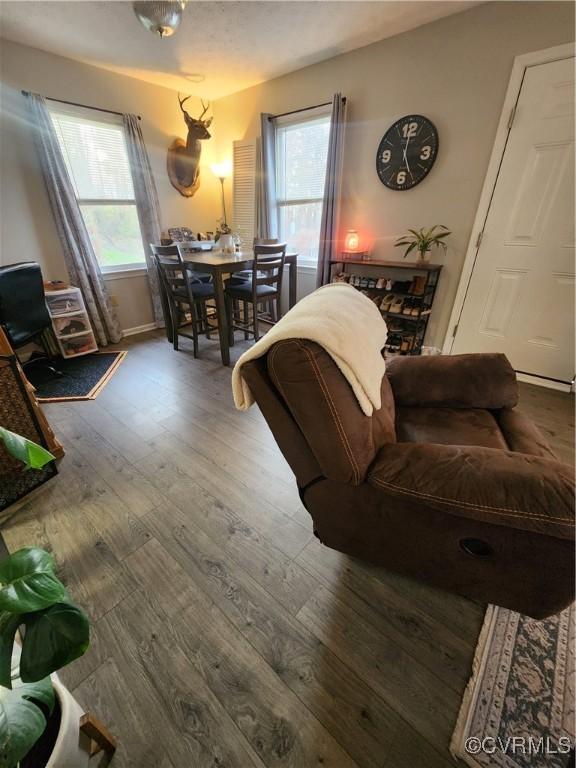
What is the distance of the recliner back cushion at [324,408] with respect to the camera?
783mm

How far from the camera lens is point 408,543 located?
930 mm

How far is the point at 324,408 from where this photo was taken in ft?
2.63

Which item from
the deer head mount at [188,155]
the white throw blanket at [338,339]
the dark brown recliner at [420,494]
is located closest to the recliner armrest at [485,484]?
the dark brown recliner at [420,494]

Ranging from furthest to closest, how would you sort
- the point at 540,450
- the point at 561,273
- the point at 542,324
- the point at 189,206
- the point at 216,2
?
1. the point at 189,206
2. the point at 542,324
3. the point at 561,273
4. the point at 216,2
5. the point at 540,450

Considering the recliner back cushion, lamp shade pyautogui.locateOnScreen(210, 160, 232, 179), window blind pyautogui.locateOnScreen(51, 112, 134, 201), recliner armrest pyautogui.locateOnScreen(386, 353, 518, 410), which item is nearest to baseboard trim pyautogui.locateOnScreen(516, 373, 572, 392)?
recliner armrest pyautogui.locateOnScreen(386, 353, 518, 410)

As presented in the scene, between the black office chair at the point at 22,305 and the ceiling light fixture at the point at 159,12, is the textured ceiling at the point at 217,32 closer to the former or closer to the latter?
the ceiling light fixture at the point at 159,12

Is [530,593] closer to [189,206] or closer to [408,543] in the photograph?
[408,543]

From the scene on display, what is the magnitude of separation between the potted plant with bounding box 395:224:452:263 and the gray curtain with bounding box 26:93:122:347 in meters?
2.87

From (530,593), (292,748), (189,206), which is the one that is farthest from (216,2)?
(292,748)

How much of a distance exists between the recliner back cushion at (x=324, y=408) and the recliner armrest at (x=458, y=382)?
22.6 inches

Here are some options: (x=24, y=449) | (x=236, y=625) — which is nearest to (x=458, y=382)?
(x=236, y=625)

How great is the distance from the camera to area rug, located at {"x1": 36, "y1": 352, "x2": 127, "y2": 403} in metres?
2.31

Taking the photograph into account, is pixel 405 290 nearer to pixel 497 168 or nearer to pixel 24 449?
pixel 497 168

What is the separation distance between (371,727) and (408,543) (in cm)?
47
